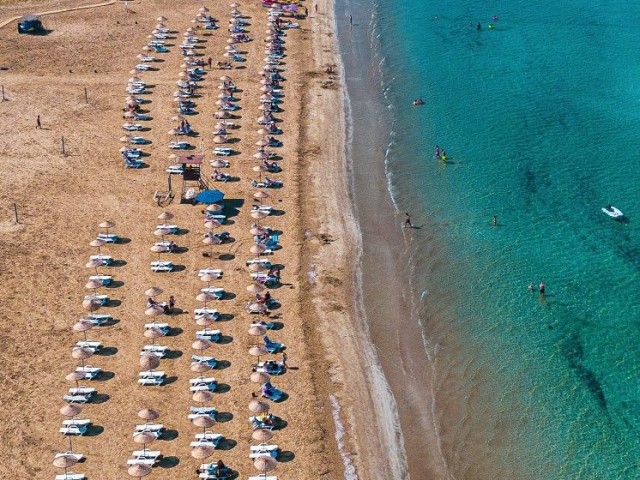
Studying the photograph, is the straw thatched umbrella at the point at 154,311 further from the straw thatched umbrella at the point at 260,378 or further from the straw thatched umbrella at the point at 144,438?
the straw thatched umbrella at the point at 144,438

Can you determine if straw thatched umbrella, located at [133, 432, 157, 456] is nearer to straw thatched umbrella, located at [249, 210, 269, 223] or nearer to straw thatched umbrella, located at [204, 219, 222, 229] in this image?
straw thatched umbrella, located at [204, 219, 222, 229]

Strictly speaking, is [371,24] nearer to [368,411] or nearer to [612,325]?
[612,325]

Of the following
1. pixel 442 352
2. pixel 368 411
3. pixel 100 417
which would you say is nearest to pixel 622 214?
pixel 442 352

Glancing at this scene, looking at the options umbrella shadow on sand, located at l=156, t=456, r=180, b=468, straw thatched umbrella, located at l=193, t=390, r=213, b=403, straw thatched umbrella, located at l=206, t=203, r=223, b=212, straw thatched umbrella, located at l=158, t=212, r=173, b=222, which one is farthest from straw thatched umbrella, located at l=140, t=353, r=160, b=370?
straw thatched umbrella, located at l=206, t=203, r=223, b=212

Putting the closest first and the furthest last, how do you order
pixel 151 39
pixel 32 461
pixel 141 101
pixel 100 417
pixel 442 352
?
pixel 32 461 < pixel 100 417 < pixel 442 352 < pixel 141 101 < pixel 151 39

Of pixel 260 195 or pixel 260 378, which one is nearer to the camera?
pixel 260 378

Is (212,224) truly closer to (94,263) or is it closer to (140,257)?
(140,257)

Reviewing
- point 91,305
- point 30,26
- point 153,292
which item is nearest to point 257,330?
point 153,292
